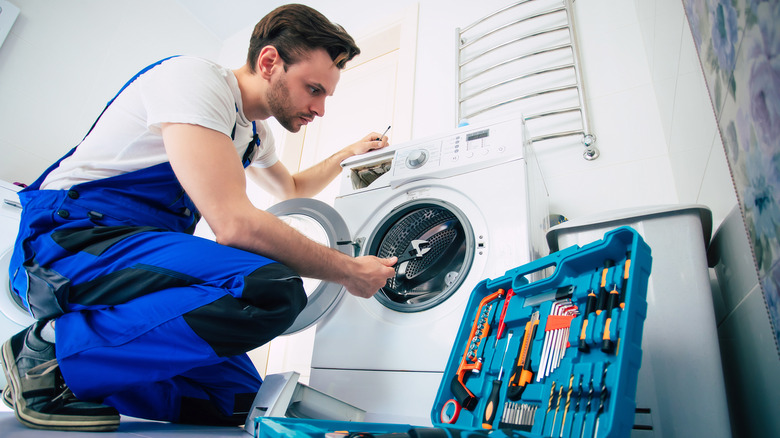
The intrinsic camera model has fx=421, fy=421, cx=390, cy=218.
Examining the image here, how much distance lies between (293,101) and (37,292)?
2.59 ft

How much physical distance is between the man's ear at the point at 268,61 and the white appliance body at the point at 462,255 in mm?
471

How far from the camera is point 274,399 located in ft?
3.05

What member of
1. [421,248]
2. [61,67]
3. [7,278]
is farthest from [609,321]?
[61,67]

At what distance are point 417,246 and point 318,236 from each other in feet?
1.06

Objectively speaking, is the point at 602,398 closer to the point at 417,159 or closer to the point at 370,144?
the point at 417,159

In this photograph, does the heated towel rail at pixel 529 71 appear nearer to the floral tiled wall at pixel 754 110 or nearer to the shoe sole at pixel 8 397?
the floral tiled wall at pixel 754 110

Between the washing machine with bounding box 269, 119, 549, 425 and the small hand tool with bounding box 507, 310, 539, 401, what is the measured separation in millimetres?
243

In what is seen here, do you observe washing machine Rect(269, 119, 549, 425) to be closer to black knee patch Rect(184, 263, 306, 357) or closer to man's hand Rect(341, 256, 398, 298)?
man's hand Rect(341, 256, 398, 298)

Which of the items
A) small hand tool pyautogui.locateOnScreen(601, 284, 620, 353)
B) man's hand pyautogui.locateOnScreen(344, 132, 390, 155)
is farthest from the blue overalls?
man's hand pyautogui.locateOnScreen(344, 132, 390, 155)

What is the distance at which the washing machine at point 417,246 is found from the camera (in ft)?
3.38

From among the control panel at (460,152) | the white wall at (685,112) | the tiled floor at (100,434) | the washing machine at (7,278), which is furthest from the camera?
the washing machine at (7,278)

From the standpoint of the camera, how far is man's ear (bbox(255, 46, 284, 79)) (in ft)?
4.15

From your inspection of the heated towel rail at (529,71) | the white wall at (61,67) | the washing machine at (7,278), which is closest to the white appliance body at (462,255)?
the heated towel rail at (529,71)

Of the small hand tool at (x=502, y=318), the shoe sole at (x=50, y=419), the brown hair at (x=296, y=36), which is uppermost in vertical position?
the brown hair at (x=296, y=36)
